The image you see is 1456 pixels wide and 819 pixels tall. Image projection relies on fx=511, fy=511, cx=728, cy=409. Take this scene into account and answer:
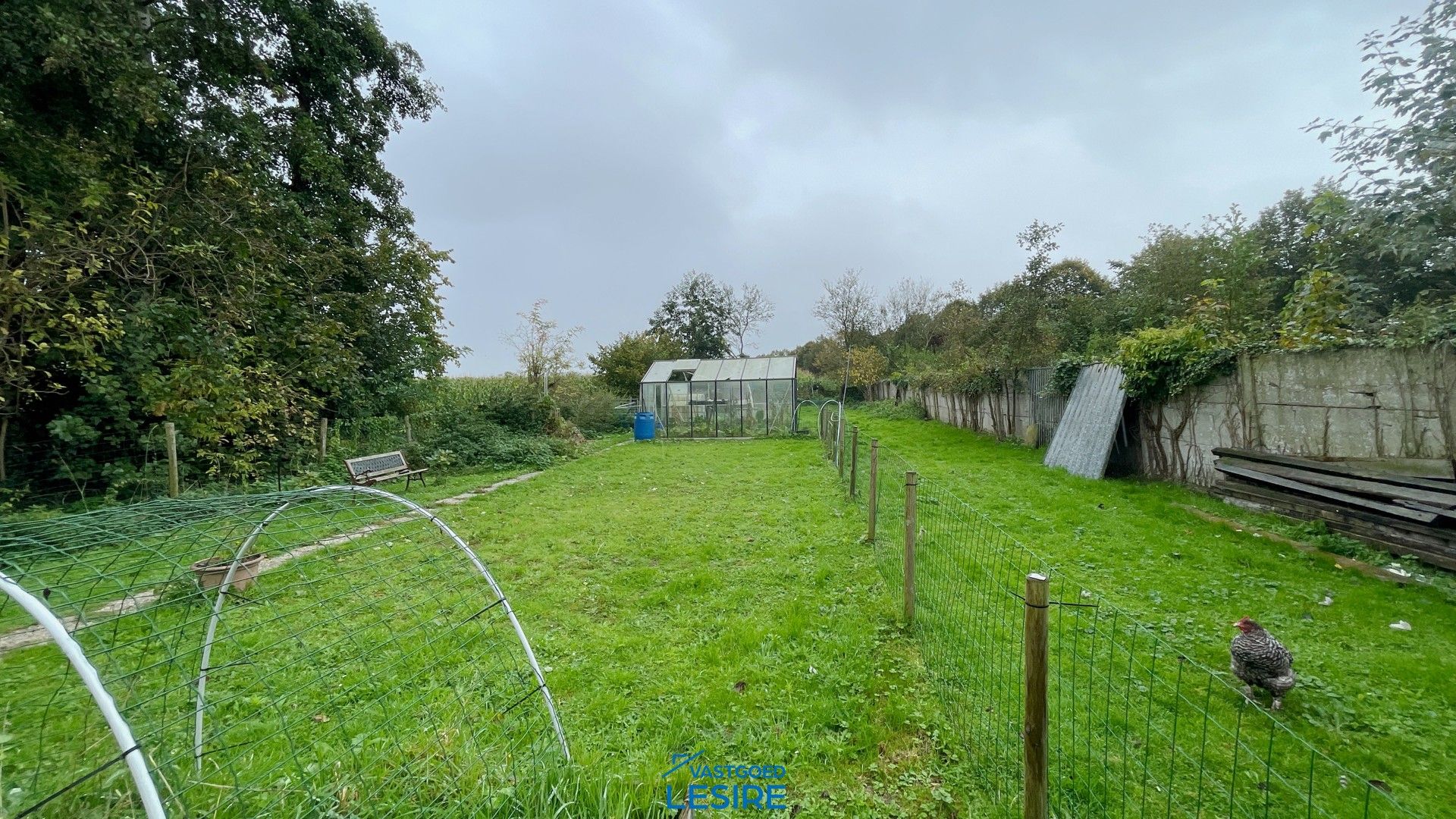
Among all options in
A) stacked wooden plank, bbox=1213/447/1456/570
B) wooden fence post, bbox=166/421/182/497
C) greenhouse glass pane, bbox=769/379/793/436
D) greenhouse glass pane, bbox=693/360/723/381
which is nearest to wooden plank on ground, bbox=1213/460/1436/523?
stacked wooden plank, bbox=1213/447/1456/570

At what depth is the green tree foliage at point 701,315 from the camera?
117ft

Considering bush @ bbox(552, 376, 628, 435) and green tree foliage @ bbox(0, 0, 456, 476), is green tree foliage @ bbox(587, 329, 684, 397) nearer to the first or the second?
bush @ bbox(552, 376, 628, 435)

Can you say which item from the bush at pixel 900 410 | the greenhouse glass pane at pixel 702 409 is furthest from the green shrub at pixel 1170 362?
the bush at pixel 900 410

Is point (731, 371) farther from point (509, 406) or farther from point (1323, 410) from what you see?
point (1323, 410)

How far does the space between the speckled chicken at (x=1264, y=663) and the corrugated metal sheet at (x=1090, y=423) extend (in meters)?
6.03

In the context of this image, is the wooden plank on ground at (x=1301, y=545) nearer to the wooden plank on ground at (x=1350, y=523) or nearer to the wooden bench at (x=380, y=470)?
the wooden plank on ground at (x=1350, y=523)

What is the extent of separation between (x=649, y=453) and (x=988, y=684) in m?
11.2

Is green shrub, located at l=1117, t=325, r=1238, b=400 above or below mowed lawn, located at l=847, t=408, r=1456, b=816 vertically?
above

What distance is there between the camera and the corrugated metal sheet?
26.1 feet

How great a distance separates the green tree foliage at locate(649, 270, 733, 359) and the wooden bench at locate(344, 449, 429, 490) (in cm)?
2651

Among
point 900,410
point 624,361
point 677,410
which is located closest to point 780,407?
point 677,410

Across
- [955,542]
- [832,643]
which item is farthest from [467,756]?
[955,542]

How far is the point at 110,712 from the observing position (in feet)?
3.57

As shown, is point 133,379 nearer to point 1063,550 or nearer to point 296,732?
point 296,732
